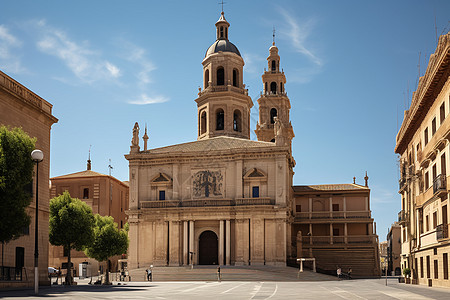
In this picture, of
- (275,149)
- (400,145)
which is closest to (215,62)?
(275,149)

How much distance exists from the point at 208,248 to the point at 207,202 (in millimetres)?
5053

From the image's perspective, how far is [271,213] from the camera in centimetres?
5931

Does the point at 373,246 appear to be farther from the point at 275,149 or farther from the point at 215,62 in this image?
the point at 215,62

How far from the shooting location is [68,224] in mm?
43875

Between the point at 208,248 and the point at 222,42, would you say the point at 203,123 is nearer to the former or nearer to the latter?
the point at 222,42

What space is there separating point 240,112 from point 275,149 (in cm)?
1135

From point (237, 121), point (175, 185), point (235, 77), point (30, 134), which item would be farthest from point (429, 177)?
point (235, 77)

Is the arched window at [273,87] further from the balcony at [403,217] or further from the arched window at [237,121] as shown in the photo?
the balcony at [403,217]

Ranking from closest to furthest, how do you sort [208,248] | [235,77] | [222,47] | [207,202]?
[207,202]
[208,248]
[235,77]
[222,47]

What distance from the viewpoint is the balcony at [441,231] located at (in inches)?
1259

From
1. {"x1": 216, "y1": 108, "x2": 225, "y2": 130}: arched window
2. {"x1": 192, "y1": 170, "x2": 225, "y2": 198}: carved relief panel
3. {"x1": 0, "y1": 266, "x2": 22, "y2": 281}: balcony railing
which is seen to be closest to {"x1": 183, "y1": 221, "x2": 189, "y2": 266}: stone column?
{"x1": 192, "y1": 170, "x2": 225, "y2": 198}: carved relief panel

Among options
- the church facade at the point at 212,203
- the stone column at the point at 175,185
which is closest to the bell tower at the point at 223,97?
the church facade at the point at 212,203

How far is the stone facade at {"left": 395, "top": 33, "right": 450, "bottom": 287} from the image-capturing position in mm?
31750

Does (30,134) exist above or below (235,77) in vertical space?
below
